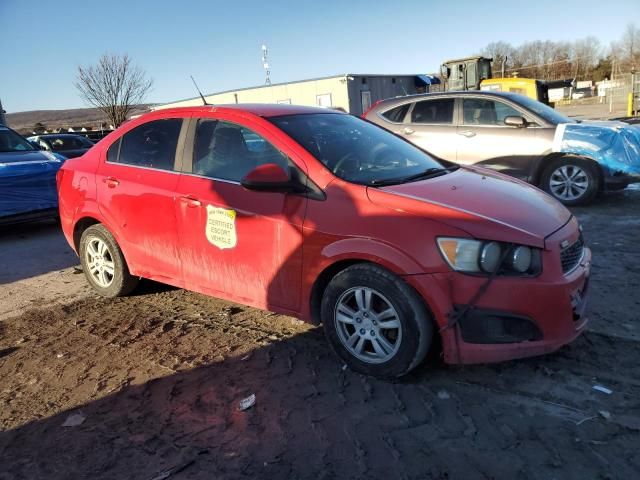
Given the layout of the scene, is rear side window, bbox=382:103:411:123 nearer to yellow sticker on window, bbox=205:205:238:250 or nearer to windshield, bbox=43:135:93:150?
yellow sticker on window, bbox=205:205:238:250

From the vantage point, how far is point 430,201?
124 inches

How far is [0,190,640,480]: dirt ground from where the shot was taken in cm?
255

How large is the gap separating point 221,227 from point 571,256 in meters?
2.33

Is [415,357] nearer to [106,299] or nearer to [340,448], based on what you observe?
[340,448]

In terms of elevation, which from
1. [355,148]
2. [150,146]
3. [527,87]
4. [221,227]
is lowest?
[221,227]

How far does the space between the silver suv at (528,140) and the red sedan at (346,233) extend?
415 cm

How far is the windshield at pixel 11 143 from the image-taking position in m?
9.14

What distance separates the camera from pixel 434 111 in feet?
28.4

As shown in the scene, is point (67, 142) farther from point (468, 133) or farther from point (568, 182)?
point (568, 182)

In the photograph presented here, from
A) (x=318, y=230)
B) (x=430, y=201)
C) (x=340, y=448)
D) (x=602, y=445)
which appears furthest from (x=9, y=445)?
(x=602, y=445)

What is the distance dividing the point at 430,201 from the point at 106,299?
343cm

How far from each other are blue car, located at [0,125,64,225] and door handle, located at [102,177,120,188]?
437cm

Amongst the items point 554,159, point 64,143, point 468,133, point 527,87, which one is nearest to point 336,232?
point 468,133

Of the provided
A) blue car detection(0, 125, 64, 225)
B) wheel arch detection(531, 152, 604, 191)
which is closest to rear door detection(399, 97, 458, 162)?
wheel arch detection(531, 152, 604, 191)
